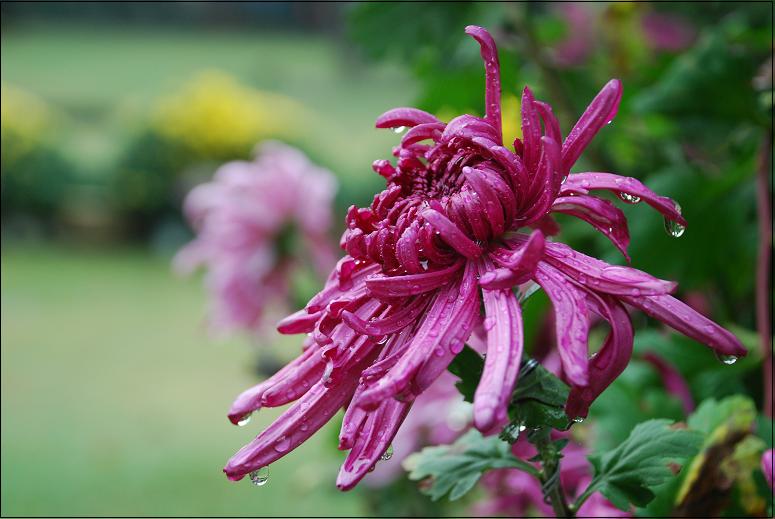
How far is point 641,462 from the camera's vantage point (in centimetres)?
34

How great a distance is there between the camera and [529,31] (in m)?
0.69

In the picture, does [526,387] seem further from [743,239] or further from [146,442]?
[146,442]

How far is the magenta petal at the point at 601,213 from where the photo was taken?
0.28 m

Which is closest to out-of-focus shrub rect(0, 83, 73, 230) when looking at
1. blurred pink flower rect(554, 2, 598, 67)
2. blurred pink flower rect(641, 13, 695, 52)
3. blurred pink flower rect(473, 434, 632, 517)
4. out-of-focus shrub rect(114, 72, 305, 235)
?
out-of-focus shrub rect(114, 72, 305, 235)

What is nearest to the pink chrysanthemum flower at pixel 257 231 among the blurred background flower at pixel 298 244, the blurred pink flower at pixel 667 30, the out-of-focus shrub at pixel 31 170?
the blurred background flower at pixel 298 244

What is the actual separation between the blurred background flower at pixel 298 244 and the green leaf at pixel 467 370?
5.2 inches

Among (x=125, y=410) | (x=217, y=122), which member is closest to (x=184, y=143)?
(x=217, y=122)

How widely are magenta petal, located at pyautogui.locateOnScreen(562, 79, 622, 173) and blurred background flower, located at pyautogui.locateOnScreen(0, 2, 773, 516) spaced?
0.17 metres

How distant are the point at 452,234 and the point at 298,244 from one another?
80cm

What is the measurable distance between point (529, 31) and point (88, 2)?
33.9ft

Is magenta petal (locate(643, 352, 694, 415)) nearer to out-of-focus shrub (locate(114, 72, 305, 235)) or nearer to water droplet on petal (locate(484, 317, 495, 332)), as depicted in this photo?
water droplet on petal (locate(484, 317, 495, 332))

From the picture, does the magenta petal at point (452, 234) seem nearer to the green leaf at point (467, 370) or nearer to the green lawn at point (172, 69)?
the green leaf at point (467, 370)

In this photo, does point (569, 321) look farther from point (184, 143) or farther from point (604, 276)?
point (184, 143)

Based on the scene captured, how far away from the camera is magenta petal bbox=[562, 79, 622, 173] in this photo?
28cm
